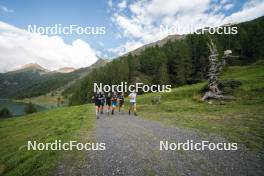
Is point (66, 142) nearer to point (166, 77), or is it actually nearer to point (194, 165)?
point (194, 165)

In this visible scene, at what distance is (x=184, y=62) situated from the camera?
8600 cm

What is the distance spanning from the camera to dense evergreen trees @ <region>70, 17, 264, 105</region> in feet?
274

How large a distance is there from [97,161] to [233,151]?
5887 millimetres

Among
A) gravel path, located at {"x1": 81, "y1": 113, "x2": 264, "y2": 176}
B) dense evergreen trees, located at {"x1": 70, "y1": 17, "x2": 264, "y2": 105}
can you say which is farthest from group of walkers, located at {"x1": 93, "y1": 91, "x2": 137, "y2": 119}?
dense evergreen trees, located at {"x1": 70, "y1": 17, "x2": 264, "y2": 105}

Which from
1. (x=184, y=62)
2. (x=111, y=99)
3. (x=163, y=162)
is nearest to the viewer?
(x=163, y=162)

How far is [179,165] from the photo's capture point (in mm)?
6824

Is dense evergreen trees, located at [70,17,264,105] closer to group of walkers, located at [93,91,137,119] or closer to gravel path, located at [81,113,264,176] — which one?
group of walkers, located at [93,91,137,119]

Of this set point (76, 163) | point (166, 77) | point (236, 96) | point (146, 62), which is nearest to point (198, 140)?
point (76, 163)

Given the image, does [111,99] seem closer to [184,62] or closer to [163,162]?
[163,162]

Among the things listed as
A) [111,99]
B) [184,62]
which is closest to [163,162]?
[111,99]

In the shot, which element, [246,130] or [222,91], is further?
[222,91]

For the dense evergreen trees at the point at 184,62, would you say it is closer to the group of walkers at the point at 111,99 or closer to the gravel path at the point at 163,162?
the group of walkers at the point at 111,99

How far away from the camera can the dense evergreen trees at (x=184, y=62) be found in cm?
8344

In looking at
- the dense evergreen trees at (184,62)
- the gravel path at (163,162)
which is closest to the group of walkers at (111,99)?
the gravel path at (163,162)
